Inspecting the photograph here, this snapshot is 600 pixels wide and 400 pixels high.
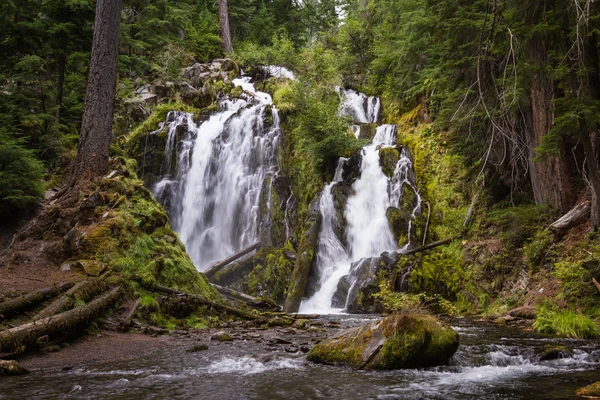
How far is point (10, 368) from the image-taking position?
4.78m

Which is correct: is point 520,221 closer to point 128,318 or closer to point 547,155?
point 547,155

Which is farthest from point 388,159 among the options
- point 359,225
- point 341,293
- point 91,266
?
point 91,266

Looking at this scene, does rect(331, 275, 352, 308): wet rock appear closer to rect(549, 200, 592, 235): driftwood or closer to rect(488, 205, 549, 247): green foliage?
rect(488, 205, 549, 247): green foliage

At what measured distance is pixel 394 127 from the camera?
18.3 meters

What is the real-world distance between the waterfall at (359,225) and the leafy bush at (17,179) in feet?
25.2

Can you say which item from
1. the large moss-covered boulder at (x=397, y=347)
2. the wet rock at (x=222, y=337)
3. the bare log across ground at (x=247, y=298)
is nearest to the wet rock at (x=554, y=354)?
the large moss-covered boulder at (x=397, y=347)

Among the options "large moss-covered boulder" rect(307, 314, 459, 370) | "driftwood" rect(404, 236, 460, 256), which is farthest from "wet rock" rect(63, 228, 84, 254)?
"driftwood" rect(404, 236, 460, 256)

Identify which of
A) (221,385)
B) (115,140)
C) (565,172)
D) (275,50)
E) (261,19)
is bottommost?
(221,385)

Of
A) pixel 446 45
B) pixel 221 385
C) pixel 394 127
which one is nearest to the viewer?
pixel 221 385

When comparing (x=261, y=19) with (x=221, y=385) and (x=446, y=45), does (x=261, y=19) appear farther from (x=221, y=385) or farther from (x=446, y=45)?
(x=221, y=385)

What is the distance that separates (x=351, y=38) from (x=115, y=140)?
1357cm

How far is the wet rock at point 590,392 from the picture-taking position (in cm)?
388

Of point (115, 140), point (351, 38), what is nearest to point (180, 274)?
point (115, 140)

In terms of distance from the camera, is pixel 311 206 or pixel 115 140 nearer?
pixel 311 206
